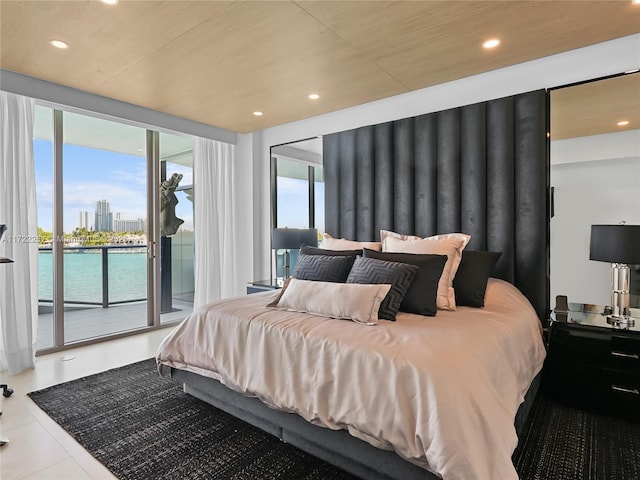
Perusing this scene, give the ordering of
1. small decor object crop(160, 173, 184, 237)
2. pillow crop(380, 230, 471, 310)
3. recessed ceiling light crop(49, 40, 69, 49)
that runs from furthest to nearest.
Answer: small decor object crop(160, 173, 184, 237), recessed ceiling light crop(49, 40, 69, 49), pillow crop(380, 230, 471, 310)

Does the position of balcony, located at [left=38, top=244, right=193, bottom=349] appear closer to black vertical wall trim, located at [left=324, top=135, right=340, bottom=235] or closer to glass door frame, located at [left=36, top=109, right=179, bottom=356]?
glass door frame, located at [left=36, top=109, right=179, bottom=356]

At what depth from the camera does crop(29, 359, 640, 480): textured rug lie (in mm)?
1856

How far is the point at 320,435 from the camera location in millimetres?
1845

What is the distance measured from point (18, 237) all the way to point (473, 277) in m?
3.76

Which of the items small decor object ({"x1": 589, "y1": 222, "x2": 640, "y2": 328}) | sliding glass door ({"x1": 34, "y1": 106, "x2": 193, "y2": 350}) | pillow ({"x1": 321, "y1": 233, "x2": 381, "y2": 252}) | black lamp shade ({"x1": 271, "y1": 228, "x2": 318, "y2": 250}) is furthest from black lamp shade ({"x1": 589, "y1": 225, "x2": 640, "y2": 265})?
sliding glass door ({"x1": 34, "y1": 106, "x2": 193, "y2": 350})

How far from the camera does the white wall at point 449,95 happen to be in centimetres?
264

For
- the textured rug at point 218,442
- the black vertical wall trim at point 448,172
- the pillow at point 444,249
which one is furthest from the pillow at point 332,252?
the textured rug at point 218,442

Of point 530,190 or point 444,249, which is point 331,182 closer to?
point 444,249

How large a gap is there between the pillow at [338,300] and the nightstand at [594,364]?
1.30 metres

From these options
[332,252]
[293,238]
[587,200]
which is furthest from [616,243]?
[293,238]

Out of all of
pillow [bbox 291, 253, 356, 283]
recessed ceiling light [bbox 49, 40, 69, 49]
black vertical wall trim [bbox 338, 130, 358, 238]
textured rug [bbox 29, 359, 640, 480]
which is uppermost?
recessed ceiling light [bbox 49, 40, 69, 49]

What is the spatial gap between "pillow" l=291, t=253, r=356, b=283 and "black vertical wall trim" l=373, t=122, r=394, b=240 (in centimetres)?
91

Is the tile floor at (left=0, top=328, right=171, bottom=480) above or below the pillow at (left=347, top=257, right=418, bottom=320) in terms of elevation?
below

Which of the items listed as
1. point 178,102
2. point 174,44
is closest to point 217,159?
point 178,102
